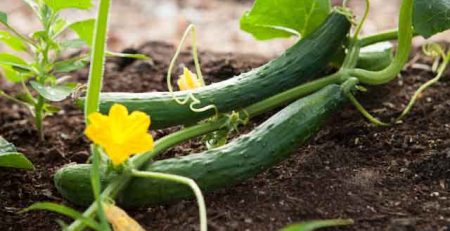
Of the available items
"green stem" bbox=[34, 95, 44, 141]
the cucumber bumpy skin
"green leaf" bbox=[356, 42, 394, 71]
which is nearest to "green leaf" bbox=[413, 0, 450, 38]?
the cucumber bumpy skin

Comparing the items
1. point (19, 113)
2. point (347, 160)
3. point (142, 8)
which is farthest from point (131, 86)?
point (142, 8)

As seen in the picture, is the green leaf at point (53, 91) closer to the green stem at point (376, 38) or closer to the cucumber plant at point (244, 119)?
the cucumber plant at point (244, 119)

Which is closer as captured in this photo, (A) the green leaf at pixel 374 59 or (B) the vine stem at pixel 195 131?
(B) the vine stem at pixel 195 131

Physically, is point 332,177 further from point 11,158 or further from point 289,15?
point 11,158

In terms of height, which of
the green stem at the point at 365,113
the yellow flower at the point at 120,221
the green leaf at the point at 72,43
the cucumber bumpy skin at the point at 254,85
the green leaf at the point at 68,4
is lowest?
the yellow flower at the point at 120,221

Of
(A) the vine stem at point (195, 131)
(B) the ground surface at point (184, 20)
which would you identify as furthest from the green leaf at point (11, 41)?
(B) the ground surface at point (184, 20)

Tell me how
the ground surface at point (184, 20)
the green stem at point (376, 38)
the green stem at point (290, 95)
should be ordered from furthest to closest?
the ground surface at point (184, 20)
the green stem at point (376, 38)
the green stem at point (290, 95)
